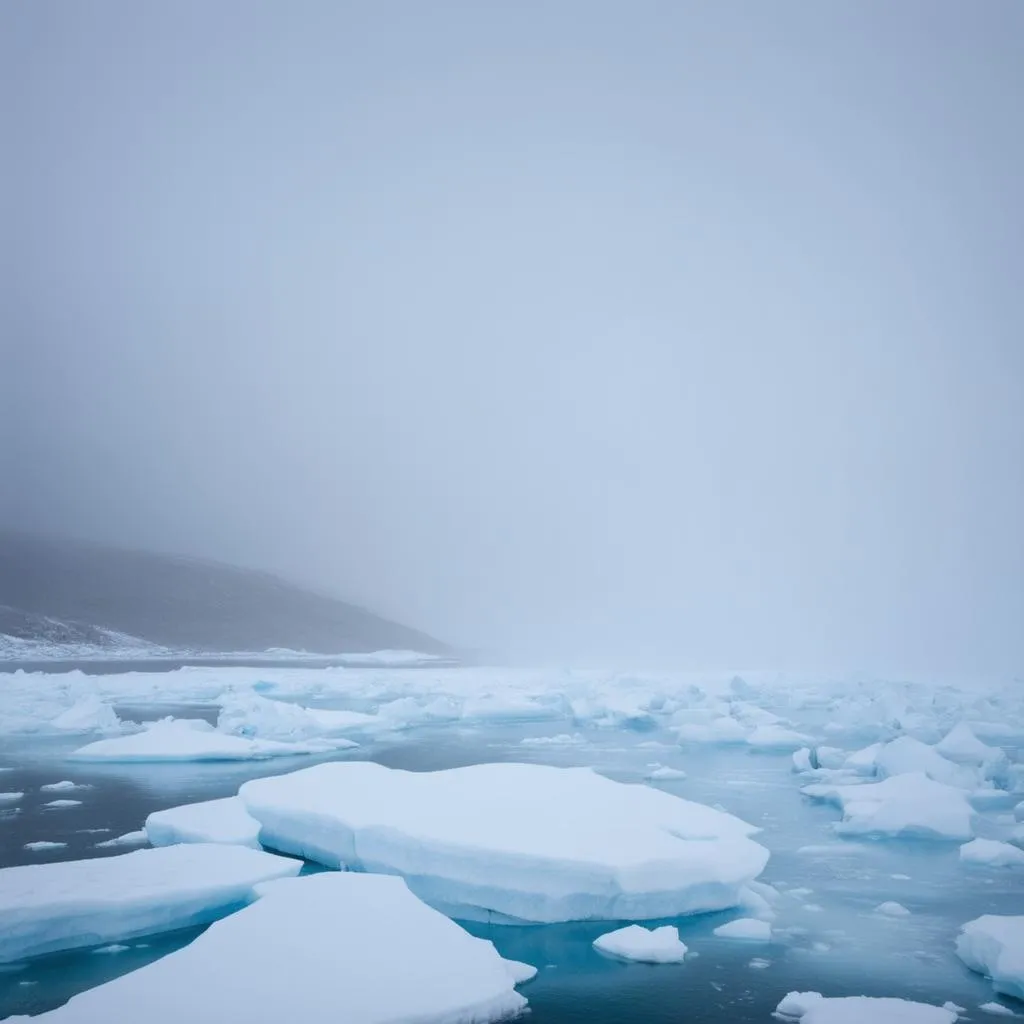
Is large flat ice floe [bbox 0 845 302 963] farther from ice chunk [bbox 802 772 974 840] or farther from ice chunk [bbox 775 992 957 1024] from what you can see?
ice chunk [bbox 802 772 974 840]

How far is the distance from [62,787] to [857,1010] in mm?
11317

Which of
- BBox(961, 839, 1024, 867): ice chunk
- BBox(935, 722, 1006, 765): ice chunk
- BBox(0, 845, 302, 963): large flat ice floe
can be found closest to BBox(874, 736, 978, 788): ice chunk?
BBox(961, 839, 1024, 867): ice chunk

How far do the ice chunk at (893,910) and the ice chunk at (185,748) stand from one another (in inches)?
431

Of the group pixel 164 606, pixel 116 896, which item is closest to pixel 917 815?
pixel 116 896

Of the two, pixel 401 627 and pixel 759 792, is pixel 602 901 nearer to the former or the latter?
pixel 759 792

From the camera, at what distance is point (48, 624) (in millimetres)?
88250

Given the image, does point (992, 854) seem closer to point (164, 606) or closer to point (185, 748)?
point (185, 748)

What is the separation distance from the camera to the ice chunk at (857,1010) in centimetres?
503

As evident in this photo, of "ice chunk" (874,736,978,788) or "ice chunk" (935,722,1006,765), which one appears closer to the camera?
"ice chunk" (874,736,978,788)

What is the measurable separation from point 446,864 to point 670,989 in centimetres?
220

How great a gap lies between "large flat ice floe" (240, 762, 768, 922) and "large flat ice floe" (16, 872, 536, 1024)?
0.98m

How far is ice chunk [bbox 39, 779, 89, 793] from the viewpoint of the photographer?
12211mm

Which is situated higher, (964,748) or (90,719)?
(964,748)

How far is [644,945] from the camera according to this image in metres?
6.41
